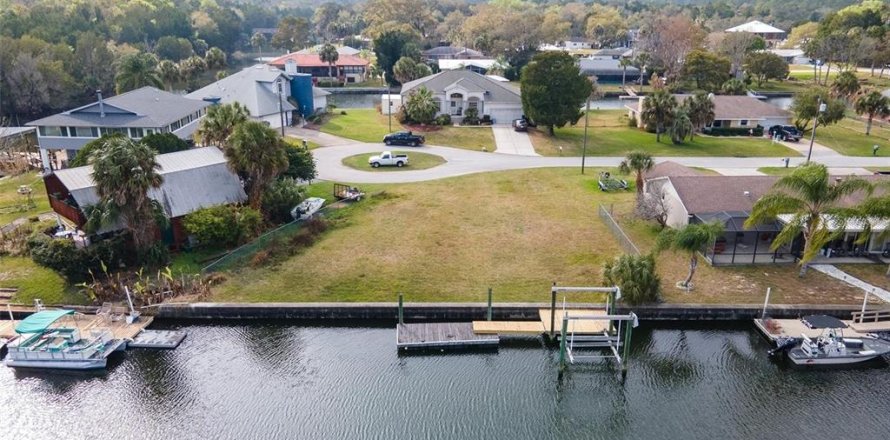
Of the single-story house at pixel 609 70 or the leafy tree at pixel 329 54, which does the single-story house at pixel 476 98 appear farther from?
the single-story house at pixel 609 70

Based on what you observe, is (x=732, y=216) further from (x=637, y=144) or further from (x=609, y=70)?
(x=609, y=70)

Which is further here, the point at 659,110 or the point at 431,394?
the point at 659,110

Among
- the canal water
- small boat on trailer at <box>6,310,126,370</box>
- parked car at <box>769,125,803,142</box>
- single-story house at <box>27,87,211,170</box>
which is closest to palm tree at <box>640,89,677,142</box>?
parked car at <box>769,125,803,142</box>

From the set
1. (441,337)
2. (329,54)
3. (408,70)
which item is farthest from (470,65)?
(441,337)

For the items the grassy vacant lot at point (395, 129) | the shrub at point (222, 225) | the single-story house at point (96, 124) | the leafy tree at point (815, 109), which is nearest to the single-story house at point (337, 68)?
the grassy vacant lot at point (395, 129)

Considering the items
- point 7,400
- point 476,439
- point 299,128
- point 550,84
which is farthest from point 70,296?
point 550,84

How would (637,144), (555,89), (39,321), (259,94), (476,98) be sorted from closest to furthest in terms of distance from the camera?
(39,321)
(555,89)
(637,144)
(259,94)
(476,98)

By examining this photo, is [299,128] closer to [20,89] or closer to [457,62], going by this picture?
[20,89]
